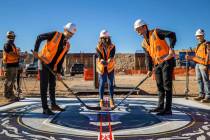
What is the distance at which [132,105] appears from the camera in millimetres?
8453

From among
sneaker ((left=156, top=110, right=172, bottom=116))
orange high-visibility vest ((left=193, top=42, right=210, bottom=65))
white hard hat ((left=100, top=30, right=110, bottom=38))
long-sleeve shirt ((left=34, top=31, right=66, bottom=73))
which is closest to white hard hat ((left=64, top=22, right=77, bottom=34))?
long-sleeve shirt ((left=34, top=31, right=66, bottom=73))

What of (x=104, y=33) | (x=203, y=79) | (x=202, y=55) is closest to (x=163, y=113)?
(x=104, y=33)

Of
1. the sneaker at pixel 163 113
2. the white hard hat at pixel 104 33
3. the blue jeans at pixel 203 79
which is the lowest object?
the sneaker at pixel 163 113

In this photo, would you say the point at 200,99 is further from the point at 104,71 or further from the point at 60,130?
the point at 60,130

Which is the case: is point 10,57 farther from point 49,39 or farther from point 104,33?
point 104,33

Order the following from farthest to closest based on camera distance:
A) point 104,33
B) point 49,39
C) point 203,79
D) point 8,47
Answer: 1. point 8,47
2. point 203,79
3. point 104,33
4. point 49,39

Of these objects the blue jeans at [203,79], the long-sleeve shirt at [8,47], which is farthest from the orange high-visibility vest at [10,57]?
the blue jeans at [203,79]

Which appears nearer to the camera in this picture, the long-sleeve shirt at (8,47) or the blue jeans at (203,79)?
the blue jeans at (203,79)

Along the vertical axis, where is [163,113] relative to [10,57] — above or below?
below

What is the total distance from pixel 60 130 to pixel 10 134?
803mm

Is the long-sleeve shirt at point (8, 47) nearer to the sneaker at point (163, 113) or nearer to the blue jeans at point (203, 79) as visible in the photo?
the sneaker at point (163, 113)

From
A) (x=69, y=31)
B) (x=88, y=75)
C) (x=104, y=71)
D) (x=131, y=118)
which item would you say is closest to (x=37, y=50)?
(x=69, y=31)

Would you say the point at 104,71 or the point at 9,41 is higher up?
the point at 9,41

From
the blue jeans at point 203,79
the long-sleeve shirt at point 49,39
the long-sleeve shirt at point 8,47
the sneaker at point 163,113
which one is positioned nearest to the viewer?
the long-sleeve shirt at point 49,39
